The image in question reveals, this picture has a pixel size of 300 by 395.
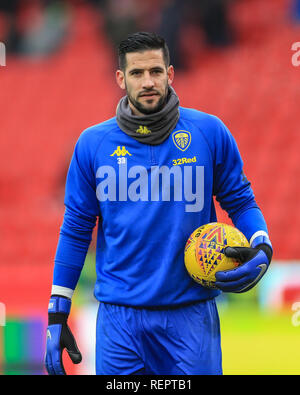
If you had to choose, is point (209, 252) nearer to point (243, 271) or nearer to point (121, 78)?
point (243, 271)

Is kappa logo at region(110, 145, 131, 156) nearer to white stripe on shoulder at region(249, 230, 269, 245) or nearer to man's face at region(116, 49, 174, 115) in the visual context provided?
man's face at region(116, 49, 174, 115)

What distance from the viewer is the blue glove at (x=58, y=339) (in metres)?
3.39

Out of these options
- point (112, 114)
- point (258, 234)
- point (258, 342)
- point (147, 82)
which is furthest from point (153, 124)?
point (112, 114)

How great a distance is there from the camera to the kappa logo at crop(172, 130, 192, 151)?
10.9ft

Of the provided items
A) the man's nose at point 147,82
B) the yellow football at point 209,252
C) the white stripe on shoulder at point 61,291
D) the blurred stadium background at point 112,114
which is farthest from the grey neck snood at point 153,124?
the blurred stadium background at point 112,114

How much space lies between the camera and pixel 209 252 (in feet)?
10.4

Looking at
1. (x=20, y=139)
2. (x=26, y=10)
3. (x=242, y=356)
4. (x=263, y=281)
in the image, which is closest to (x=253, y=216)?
(x=242, y=356)

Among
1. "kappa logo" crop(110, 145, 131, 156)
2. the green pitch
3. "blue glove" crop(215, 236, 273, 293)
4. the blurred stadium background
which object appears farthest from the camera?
the blurred stadium background

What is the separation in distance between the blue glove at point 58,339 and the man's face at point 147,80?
3.24 ft

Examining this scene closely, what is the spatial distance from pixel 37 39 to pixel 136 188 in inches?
544

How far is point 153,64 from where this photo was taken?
329 centimetres

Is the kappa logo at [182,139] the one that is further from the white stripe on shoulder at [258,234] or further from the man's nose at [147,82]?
the white stripe on shoulder at [258,234]

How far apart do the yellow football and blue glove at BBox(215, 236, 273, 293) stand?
5 cm

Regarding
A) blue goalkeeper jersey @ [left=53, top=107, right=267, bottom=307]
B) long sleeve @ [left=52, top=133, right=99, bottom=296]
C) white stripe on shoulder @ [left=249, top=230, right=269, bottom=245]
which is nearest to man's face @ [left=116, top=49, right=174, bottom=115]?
blue goalkeeper jersey @ [left=53, top=107, right=267, bottom=307]
